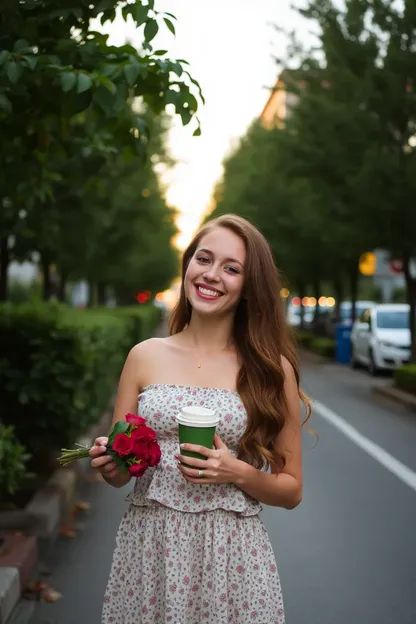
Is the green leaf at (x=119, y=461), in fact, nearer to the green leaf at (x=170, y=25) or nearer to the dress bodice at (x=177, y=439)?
the dress bodice at (x=177, y=439)

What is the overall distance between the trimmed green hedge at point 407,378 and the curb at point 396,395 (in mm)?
110

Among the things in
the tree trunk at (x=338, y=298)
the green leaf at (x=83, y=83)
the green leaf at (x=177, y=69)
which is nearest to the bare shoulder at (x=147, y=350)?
the green leaf at (x=83, y=83)

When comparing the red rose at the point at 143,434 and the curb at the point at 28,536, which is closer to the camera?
the red rose at the point at 143,434

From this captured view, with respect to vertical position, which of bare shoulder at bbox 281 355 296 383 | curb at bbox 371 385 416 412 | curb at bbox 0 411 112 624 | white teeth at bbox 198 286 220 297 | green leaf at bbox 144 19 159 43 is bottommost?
curb at bbox 371 385 416 412

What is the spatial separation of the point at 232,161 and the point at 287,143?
34.9m

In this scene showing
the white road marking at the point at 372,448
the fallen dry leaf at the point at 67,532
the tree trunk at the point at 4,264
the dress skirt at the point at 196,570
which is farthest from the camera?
the tree trunk at the point at 4,264

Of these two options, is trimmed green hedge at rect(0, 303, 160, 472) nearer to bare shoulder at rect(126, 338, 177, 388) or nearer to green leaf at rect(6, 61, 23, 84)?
green leaf at rect(6, 61, 23, 84)

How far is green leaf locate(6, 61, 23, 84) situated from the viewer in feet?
15.1

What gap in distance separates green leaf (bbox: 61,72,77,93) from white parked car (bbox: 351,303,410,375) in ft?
Result: 60.0

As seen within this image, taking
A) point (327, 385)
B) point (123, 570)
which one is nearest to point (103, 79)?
point (123, 570)

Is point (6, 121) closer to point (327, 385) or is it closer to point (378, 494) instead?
point (378, 494)

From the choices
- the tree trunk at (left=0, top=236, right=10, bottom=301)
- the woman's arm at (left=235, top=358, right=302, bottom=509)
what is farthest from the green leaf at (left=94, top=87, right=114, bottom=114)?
the tree trunk at (left=0, top=236, right=10, bottom=301)

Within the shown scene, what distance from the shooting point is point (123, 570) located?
3025 millimetres

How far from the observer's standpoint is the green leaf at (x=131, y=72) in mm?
4703
